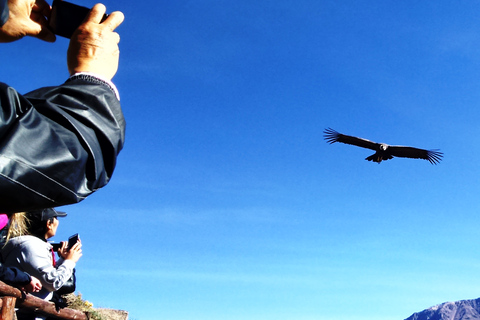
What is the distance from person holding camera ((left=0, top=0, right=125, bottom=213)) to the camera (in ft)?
3.53

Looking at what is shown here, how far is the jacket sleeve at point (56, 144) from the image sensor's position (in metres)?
1.07

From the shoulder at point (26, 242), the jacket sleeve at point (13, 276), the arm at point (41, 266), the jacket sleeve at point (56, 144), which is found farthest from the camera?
the shoulder at point (26, 242)

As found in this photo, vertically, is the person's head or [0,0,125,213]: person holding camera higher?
the person's head

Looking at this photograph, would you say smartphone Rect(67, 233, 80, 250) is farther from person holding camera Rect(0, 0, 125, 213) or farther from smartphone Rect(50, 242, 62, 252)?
person holding camera Rect(0, 0, 125, 213)

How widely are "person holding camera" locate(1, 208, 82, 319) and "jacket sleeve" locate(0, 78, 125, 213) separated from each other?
449cm

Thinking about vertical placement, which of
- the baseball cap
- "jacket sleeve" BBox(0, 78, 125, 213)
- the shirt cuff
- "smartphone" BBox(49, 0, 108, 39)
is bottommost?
"jacket sleeve" BBox(0, 78, 125, 213)

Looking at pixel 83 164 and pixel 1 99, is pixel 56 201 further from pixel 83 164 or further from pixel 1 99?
pixel 1 99

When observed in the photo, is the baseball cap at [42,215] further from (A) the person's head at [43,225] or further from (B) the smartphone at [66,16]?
(B) the smartphone at [66,16]

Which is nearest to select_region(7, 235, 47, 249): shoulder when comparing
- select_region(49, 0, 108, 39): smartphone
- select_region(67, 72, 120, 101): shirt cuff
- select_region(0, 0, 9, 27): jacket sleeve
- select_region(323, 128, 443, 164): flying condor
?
select_region(49, 0, 108, 39): smartphone

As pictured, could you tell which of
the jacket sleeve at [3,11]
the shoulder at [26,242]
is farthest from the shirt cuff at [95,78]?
the shoulder at [26,242]

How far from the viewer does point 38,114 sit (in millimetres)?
1132

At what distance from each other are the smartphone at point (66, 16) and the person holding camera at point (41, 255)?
416cm

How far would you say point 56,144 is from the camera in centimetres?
112

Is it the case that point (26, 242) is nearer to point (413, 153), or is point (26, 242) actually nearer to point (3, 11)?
point (3, 11)
